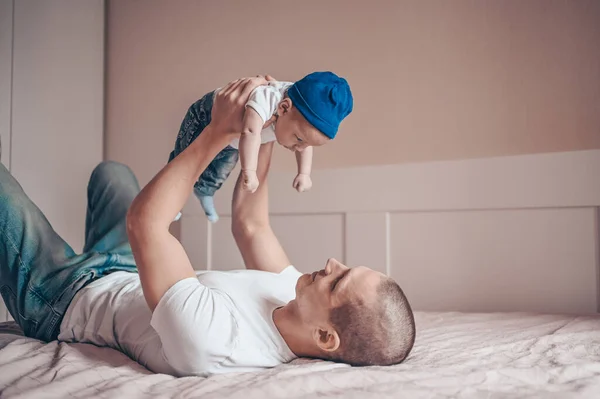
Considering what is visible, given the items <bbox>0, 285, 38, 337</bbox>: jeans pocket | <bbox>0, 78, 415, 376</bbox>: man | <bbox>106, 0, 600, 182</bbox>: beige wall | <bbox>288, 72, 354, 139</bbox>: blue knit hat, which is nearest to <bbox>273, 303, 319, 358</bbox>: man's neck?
<bbox>0, 78, 415, 376</bbox>: man

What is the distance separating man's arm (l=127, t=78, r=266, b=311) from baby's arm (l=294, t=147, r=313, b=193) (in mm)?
190

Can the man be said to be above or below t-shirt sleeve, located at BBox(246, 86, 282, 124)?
below

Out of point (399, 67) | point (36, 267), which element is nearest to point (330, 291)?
point (36, 267)

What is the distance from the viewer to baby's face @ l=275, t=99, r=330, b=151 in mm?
1105

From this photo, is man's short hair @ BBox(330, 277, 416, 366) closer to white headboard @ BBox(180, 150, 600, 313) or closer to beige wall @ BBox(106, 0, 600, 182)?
white headboard @ BBox(180, 150, 600, 313)

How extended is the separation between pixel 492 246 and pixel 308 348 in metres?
1.04

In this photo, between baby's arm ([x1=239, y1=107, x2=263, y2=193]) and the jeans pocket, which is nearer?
baby's arm ([x1=239, y1=107, x2=263, y2=193])

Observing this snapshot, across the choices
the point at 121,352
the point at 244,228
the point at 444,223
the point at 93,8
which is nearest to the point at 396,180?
the point at 444,223

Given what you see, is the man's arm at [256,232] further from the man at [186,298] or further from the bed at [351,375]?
the bed at [351,375]

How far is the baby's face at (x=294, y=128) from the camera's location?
111 centimetres

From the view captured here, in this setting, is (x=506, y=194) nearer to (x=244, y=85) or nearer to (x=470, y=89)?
(x=470, y=89)

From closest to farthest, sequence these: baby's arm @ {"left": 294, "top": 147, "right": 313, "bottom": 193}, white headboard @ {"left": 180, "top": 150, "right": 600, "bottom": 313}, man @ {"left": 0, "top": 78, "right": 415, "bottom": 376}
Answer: man @ {"left": 0, "top": 78, "right": 415, "bottom": 376}, baby's arm @ {"left": 294, "top": 147, "right": 313, "bottom": 193}, white headboard @ {"left": 180, "top": 150, "right": 600, "bottom": 313}

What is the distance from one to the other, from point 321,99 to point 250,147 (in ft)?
0.55

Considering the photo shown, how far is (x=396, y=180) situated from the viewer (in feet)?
6.75
